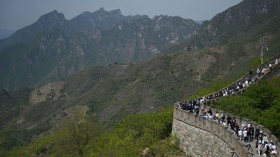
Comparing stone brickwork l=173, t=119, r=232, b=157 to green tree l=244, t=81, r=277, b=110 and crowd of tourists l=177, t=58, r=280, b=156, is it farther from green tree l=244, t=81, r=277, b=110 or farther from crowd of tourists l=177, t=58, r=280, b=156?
green tree l=244, t=81, r=277, b=110

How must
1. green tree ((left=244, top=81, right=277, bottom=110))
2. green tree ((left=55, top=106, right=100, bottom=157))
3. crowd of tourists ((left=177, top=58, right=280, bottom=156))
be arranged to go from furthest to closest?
green tree ((left=55, top=106, right=100, bottom=157))
green tree ((left=244, top=81, right=277, bottom=110))
crowd of tourists ((left=177, top=58, right=280, bottom=156))

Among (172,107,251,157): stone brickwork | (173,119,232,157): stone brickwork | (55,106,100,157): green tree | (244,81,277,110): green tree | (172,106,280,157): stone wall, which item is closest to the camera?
(172,106,280,157): stone wall

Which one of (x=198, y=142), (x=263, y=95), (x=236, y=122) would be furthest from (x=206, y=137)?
(x=263, y=95)

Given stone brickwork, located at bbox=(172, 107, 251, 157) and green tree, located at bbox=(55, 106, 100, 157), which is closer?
stone brickwork, located at bbox=(172, 107, 251, 157)

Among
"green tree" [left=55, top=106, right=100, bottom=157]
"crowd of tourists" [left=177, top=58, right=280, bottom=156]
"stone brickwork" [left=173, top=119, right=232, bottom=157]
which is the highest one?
"crowd of tourists" [left=177, top=58, right=280, bottom=156]

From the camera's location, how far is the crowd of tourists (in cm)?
3169

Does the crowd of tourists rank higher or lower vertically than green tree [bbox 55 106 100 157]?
higher

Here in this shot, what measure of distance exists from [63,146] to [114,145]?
559 inches

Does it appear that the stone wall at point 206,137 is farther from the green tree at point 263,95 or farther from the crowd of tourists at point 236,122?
the green tree at point 263,95

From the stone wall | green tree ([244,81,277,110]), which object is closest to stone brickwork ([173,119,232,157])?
the stone wall

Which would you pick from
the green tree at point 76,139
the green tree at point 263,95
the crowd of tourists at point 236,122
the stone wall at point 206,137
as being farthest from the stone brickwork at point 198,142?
the green tree at point 76,139

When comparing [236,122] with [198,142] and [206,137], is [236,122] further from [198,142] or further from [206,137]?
[198,142]

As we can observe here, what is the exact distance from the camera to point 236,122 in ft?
128

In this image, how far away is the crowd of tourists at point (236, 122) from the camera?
1248 inches
